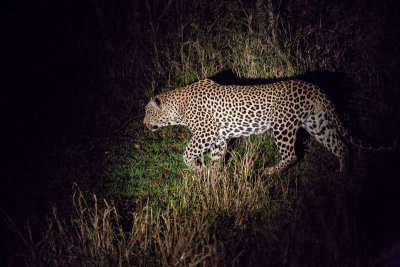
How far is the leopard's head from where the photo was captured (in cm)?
589

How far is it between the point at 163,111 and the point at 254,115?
1520 mm

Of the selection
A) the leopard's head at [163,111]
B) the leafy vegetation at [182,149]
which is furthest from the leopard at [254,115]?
the leafy vegetation at [182,149]

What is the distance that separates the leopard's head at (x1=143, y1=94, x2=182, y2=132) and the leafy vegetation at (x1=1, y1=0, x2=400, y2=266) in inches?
23.3

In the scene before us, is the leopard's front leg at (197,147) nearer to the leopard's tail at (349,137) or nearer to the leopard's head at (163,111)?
the leopard's head at (163,111)

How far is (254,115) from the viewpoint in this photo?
536 centimetres

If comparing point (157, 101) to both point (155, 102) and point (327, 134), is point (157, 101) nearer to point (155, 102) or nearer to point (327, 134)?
point (155, 102)

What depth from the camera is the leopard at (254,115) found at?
5074 mm

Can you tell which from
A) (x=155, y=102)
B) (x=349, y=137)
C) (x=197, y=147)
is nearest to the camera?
(x=349, y=137)

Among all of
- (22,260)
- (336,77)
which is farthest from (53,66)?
(336,77)

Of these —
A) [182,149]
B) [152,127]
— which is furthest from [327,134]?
[152,127]

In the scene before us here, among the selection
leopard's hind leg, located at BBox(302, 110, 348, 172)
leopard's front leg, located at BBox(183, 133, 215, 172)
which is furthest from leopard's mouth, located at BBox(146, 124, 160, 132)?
leopard's hind leg, located at BBox(302, 110, 348, 172)

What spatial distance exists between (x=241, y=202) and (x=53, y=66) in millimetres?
6489

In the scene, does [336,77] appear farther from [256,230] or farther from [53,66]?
[53,66]

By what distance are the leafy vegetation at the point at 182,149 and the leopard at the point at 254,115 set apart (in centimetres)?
28
